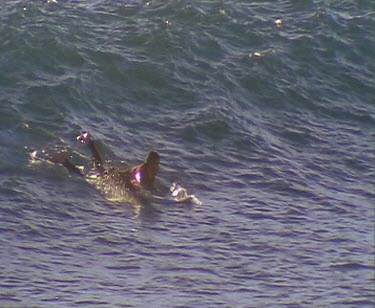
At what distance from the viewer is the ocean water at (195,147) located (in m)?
10.8

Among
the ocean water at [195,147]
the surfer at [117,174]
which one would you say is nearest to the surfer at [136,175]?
the surfer at [117,174]

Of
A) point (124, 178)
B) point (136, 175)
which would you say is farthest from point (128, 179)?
point (136, 175)

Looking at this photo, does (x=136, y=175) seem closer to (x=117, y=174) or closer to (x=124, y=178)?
(x=124, y=178)

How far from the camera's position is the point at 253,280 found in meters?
10.8

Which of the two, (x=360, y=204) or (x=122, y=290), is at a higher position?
(x=360, y=204)

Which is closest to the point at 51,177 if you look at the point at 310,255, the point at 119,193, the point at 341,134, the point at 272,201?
the point at 119,193

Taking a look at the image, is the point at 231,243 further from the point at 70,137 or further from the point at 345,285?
the point at 70,137

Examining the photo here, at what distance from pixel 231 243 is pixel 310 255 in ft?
2.79

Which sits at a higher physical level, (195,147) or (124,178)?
(195,147)

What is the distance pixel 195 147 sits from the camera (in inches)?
586

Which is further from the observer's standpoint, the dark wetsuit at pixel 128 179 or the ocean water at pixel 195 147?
the dark wetsuit at pixel 128 179

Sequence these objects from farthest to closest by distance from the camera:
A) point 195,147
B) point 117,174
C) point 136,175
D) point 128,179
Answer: point 195,147, point 117,174, point 128,179, point 136,175

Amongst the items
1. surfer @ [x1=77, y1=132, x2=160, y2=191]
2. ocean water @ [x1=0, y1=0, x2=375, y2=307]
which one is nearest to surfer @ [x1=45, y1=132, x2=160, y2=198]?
surfer @ [x1=77, y1=132, x2=160, y2=191]

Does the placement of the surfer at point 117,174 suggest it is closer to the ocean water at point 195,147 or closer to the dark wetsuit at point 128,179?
the dark wetsuit at point 128,179
